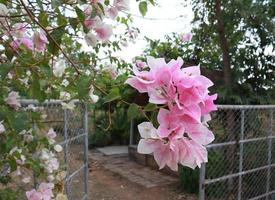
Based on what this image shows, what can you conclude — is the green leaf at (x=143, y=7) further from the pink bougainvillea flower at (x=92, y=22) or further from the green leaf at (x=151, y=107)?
the green leaf at (x=151, y=107)

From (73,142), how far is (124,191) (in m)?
2.31

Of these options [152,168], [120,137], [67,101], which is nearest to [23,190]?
[67,101]

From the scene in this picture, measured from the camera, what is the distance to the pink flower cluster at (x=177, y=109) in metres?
0.64

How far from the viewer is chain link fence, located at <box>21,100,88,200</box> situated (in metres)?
2.68

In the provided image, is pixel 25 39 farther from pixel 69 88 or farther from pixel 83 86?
pixel 83 86

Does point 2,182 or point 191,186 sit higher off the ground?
point 2,182

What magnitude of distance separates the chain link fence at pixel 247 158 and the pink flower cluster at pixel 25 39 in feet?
9.28

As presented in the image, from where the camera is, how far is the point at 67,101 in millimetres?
1895

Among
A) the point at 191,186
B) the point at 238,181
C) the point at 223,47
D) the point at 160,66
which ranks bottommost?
the point at 191,186

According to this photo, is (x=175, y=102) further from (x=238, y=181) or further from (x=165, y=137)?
(x=238, y=181)

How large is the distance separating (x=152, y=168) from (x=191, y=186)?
1.43 meters

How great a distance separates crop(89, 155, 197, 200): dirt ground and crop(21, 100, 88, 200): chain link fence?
5.01 feet

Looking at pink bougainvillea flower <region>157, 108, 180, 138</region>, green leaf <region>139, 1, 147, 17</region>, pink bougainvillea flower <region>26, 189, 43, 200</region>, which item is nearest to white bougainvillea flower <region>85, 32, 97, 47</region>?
green leaf <region>139, 1, 147, 17</region>

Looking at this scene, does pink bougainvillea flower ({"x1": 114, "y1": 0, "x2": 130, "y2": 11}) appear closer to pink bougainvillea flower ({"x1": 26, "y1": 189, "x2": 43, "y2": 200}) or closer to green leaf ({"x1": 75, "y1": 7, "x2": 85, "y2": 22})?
green leaf ({"x1": 75, "y1": 7, "x2": 85, "y2": 22})
